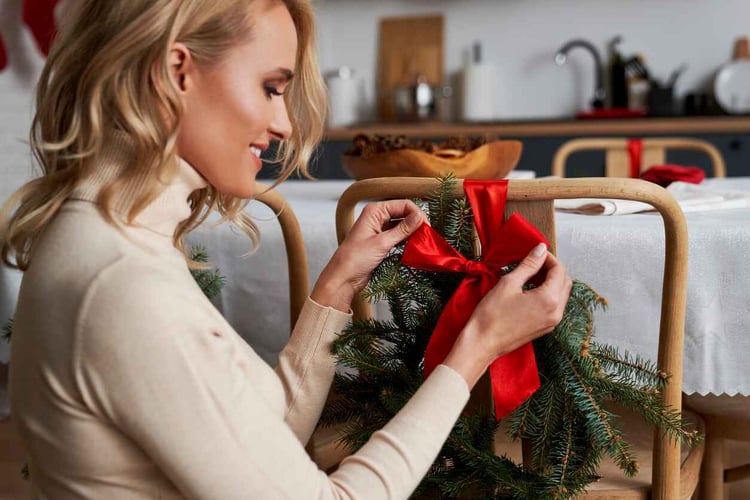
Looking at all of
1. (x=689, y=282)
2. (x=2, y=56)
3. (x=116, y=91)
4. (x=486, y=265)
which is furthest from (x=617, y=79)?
(x=116, y=91)

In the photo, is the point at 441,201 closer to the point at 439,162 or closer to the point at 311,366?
the point at 311,366

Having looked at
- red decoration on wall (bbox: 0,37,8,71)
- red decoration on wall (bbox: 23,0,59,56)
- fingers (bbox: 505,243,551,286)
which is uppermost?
red decoration on wall (bbox: 23,0,59,56)

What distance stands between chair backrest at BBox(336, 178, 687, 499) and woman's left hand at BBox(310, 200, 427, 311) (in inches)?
1.0

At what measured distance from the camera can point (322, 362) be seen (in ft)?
3.63

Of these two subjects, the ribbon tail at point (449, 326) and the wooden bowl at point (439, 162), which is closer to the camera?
the ribbon tail at point (449, 326)

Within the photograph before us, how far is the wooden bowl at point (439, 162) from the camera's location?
1659mm

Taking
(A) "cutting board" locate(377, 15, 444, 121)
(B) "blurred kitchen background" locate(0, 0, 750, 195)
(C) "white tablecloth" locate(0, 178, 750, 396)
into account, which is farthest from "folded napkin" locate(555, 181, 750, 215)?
(A) "cutting board" locate(377, 15, 444, 121)

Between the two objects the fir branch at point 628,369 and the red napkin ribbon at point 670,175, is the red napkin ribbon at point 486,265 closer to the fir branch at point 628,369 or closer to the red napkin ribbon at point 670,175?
the fir branch at point 628,369

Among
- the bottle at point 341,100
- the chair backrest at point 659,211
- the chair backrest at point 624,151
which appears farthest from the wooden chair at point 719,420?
the bottle at point 341,100

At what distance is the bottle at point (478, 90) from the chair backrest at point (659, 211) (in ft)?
10.6

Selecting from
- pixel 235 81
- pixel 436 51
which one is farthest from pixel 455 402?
pixel 436 51

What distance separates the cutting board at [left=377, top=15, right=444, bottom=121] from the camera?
445cm

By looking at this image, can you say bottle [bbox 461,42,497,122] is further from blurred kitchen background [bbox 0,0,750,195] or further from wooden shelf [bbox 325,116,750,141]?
wooden shelf [bbox 325,116,750,141]

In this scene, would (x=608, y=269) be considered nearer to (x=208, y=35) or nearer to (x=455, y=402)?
(x=455, y=402)
